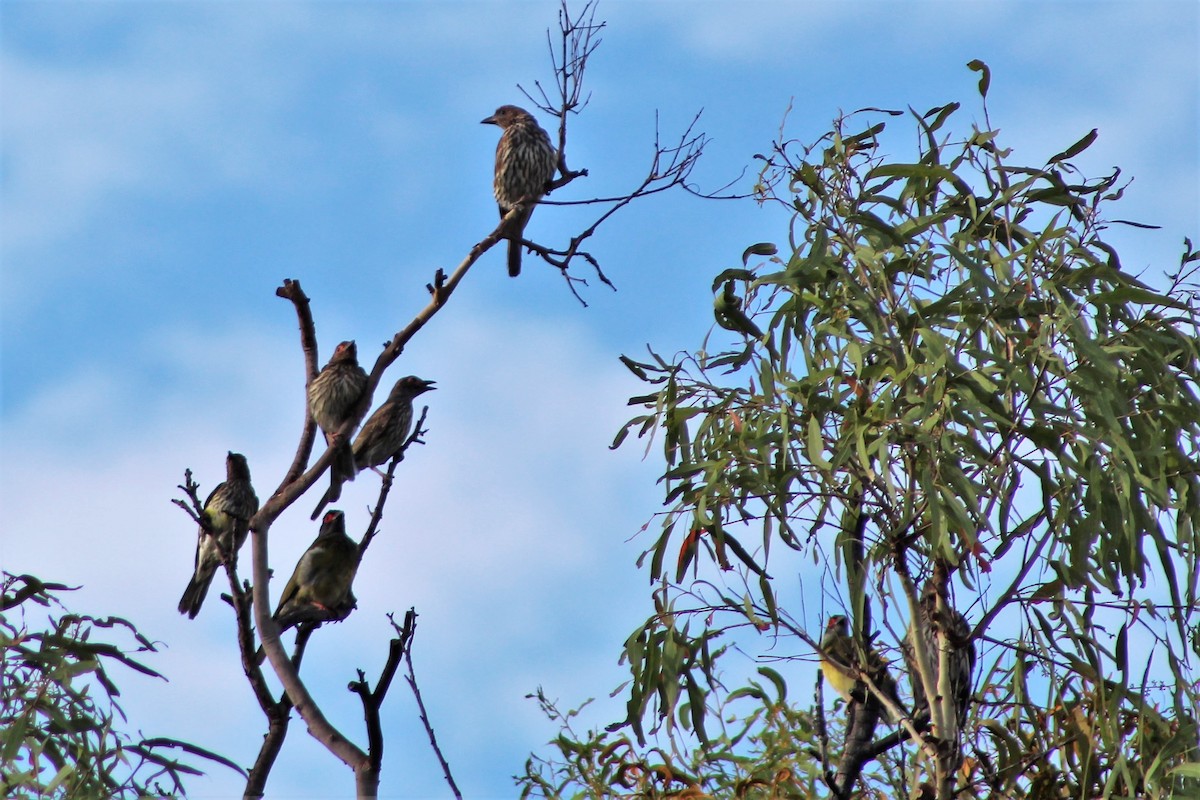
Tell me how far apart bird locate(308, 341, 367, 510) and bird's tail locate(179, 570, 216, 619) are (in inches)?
75.8

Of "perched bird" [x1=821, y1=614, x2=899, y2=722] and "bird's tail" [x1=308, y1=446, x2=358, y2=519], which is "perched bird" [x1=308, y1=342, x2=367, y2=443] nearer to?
"bird's tail" [x1=308, y1=446, x2=358, y2=519]

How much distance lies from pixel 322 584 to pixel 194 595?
2.16 m

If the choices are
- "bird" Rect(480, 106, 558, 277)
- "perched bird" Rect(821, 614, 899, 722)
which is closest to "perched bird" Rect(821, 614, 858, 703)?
"perched bird" Rect(821, 614, 899, 722)

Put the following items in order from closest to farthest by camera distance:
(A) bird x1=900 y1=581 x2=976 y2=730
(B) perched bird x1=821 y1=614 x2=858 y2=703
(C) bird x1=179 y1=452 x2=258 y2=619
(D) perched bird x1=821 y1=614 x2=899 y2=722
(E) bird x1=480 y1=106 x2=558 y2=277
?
(A) bird x1=900 y1=581 x2=976 y2=730 < (D) perched bird x1=821 y1=614 x2=899 y2=722 < (B) perched bird x1=821 y1=614 x2=858 y2=703 < (C) bird x1=179 y1=452 x2=258 y2=619 < (E) bird x1=480 y1=106 x2=558 y2=277

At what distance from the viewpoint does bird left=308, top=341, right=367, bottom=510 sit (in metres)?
6.47

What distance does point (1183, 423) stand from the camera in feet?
12.1

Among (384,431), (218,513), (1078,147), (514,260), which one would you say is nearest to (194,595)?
(218,513)

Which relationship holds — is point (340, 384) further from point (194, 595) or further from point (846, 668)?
point (846, 668)

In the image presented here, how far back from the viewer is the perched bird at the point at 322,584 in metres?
6.46

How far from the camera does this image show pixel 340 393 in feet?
22.3

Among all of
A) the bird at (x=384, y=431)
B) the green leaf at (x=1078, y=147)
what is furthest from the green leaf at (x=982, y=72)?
the bird at (x=384, y=431)

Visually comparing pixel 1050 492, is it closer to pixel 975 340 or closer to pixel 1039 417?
pixel 1039 417

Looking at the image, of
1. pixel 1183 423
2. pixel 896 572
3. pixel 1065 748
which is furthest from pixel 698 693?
pixel 1183 423

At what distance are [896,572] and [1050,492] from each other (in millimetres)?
463
